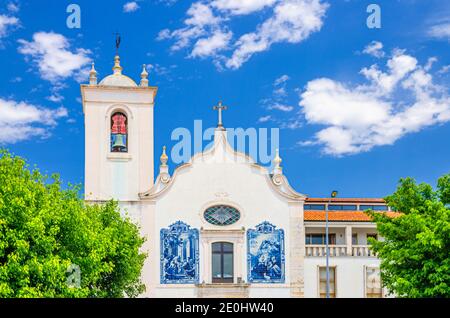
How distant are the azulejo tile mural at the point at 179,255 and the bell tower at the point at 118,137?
3139mm

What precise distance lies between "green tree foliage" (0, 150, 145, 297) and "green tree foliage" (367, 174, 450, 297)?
425 inches

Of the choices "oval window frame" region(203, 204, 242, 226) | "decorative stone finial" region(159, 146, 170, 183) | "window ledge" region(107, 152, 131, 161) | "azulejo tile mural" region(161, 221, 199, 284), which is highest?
"window ledge" region(107, 152, 131, 161)

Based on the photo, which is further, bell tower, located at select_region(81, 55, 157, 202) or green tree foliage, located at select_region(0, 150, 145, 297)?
bell tower, located at select_region(81, 55, 157, 202)

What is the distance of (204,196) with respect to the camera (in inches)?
1636

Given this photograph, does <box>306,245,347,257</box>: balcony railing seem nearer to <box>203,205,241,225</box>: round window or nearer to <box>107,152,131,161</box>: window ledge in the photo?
<box>203,205,241,225</box>: round window

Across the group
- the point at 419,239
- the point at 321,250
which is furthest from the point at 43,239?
the point at 321,250

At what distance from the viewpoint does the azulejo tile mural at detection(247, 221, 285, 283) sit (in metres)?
40.9

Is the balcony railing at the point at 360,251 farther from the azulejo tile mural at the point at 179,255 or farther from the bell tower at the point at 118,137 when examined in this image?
the bell tower at the point at 118,137

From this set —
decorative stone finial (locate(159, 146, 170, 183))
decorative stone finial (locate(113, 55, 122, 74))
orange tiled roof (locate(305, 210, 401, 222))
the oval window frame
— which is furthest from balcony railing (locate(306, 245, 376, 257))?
decorative stone finial (locate(113, 55, 122, 74))

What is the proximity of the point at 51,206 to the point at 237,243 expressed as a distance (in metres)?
17.1
